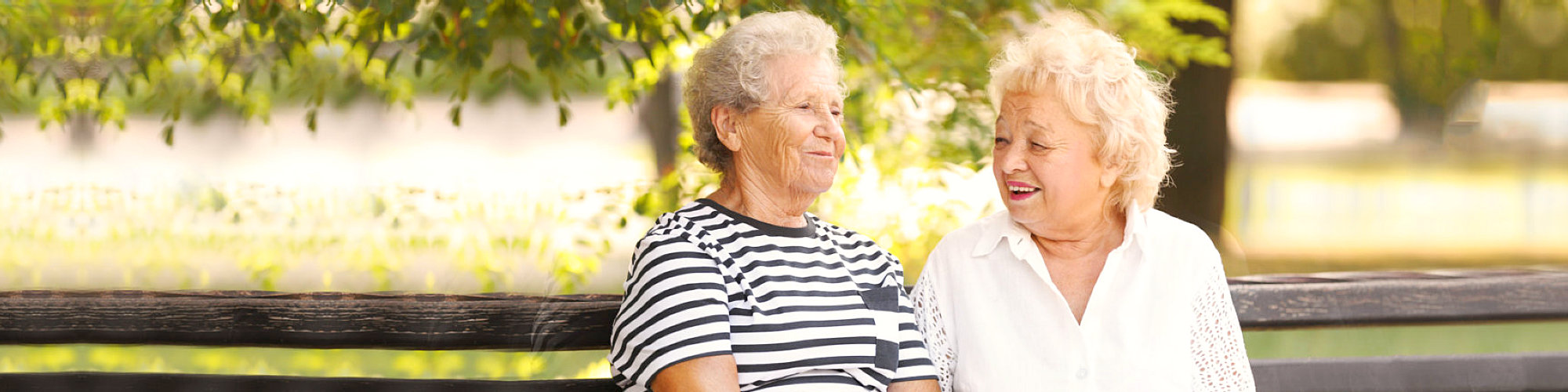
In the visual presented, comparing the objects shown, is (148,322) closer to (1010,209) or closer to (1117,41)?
(1010,209)

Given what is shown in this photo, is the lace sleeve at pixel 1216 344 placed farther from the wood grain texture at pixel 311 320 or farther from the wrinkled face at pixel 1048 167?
the wood grain texture at pixel 311 320

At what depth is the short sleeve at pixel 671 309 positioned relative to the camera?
1.80m

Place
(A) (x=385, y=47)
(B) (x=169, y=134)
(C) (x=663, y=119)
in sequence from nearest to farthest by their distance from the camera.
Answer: (B) (x=169, y=134), (A) (x=385, y=47), (C) (x=663, y=119)

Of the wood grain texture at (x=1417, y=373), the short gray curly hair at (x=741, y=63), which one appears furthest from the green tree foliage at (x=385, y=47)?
the wood grain texture at (x=1417, y=373)

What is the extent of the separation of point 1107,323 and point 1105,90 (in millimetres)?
436

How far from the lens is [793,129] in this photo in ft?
6.53

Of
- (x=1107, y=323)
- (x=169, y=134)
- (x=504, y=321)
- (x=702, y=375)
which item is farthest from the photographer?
(x=169, y=134)

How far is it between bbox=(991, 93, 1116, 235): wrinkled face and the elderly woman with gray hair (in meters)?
0.28

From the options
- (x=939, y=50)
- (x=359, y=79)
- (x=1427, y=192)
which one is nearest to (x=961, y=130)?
(x=939, y=50)

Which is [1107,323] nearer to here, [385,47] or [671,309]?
[671,309]

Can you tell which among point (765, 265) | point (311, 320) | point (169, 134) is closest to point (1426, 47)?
point (765, 265)

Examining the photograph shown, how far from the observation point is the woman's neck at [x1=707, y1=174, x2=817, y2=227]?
2049 mm

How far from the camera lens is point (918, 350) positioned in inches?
82.2

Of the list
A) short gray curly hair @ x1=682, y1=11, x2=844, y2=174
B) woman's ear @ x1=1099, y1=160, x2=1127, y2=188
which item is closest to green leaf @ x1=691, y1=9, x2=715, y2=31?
short gray curly hair @ x1=682, y1=11, x2=844, y2=174
